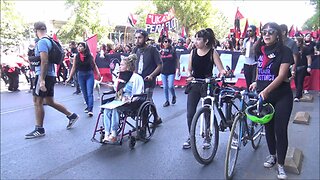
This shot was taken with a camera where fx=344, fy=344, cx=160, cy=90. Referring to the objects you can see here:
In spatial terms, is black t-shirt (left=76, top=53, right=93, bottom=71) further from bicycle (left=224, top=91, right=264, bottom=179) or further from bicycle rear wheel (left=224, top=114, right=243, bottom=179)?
bicycle rear wheel (left=224, top=114, right=243, bottom=179)

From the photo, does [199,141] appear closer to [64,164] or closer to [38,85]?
[64,164]

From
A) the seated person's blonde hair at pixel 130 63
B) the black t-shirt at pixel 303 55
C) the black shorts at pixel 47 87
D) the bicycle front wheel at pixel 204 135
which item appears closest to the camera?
the bicycle front wheel at pixel 204 135

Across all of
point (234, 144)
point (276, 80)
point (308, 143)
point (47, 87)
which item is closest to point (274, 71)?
point (276, 80)

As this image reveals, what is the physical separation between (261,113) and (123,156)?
7.13ft

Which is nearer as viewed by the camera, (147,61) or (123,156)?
(123,156)

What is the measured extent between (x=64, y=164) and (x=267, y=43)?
3.19m

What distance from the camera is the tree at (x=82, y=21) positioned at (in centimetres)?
3291

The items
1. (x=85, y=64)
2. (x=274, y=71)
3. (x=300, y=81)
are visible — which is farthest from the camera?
(x=300, y=81)

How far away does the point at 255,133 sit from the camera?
4.98 m

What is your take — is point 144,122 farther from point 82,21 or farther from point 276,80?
point 82,21

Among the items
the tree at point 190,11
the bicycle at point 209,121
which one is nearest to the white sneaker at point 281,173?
the bicycle at point 209,121

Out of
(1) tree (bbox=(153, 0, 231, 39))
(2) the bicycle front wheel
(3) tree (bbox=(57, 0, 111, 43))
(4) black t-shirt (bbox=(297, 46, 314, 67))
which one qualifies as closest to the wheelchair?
(2) the bicycle front wheel

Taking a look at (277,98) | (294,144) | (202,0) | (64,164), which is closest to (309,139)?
(294,144)

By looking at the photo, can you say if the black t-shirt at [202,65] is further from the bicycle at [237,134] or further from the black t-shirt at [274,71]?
the black t-shirt at [274,71]
